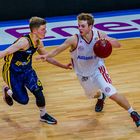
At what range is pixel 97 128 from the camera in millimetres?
5977

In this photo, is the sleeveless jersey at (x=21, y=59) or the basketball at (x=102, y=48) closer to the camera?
the basketball at (x=102, y=48)

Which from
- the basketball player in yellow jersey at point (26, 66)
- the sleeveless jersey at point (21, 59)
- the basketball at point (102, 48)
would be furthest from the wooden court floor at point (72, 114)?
the basketball at point (102, 48)

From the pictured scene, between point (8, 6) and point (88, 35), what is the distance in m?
5.20

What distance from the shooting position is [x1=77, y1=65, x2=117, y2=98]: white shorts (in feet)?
19.2

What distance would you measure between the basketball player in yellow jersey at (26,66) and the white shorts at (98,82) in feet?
1.10

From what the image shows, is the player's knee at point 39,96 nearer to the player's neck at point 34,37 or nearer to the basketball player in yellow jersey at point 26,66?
the basketball player in yellow jersey at point 26,66

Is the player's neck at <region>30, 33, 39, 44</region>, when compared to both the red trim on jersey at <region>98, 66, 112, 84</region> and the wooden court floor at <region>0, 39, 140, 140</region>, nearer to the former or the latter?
the red trim on jersey at <region>98, 66, 112, 84</region>

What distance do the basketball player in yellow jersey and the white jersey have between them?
189 millimetres

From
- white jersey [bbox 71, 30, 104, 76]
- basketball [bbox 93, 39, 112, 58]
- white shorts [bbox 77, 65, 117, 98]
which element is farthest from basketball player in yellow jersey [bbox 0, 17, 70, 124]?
basketball [bbox 93, 39, 112, 58]

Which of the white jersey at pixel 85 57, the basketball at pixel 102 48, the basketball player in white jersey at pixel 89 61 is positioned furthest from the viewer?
the white jersey at pixel 85 57

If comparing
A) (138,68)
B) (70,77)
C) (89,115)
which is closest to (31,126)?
(89,115)

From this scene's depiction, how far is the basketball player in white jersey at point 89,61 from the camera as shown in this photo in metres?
5.79

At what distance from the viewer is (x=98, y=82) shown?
5.99 m

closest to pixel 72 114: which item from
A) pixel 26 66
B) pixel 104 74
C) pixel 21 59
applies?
pixel 104 74
